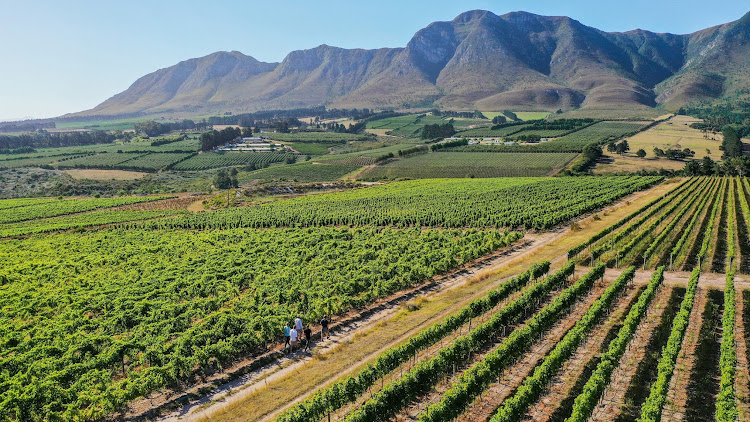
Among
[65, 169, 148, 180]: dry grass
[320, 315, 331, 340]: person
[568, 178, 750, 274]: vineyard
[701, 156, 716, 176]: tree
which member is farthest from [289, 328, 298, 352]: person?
[65, 169, 148, 180]: dry grass

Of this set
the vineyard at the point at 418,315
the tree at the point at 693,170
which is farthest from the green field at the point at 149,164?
the tree at the point at 693,170

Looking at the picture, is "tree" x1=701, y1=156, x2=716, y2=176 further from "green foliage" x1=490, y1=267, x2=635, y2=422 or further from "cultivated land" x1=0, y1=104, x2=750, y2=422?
"green foliage" x1=490, y1=267, x2=635, y2=422

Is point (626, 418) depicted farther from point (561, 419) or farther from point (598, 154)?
point (598, 154)

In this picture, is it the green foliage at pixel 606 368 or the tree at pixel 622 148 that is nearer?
the green foliage at pixel 606 368

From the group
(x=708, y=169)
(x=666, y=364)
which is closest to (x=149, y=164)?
A: (x=708, y=169)

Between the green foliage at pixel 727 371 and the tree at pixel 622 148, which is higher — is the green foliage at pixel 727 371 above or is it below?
below

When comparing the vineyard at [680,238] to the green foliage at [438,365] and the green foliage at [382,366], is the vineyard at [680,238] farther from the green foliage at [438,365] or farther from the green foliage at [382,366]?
the green foliage at [438,365]
